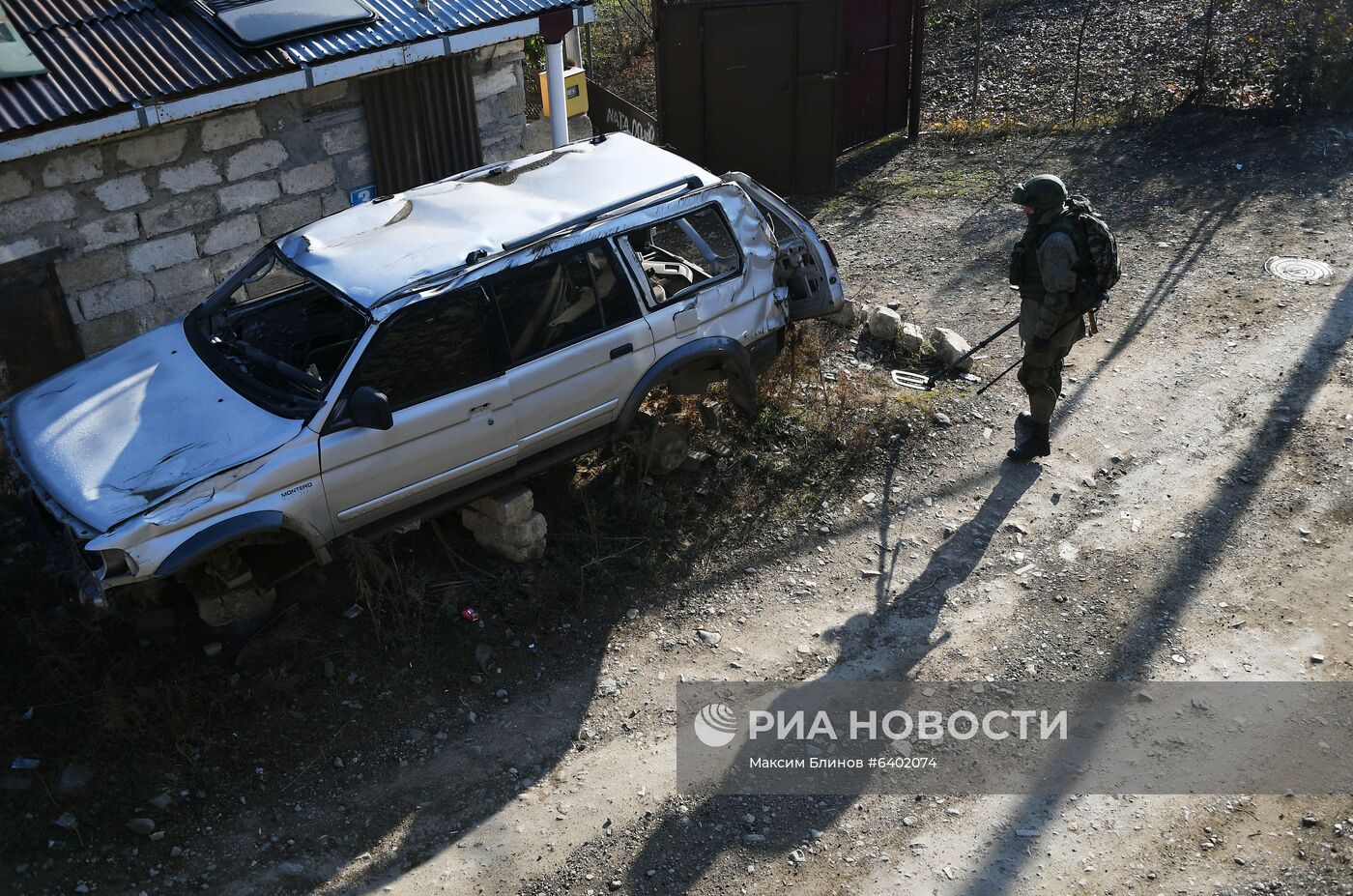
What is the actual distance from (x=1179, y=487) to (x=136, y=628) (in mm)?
5987

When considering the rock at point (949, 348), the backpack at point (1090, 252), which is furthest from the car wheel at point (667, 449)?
the backpack at point (1090, 252)

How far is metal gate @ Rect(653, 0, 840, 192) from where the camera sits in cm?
1099

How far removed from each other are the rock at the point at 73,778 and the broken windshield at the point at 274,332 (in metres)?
1.84

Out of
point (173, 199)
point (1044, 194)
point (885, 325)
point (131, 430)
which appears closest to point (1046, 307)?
point (1044, 194)

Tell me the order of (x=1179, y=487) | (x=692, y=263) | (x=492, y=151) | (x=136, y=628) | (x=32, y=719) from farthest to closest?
1. (x=492, y=151)
2. (x=692, y=263)
3. (x=1179, y=487)
4. (x=136, y=628)
5. (x=32, y=719)

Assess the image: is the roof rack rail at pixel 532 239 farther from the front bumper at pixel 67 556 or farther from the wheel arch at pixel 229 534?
the front bumper at pixel 67 556

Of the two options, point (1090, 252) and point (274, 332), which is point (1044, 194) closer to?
point (1090, 252)

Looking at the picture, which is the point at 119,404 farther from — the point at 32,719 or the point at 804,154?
the point at 804,154

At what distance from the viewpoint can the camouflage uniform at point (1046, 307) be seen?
680 centimetres

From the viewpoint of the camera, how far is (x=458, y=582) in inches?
242

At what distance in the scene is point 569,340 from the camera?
240 inches

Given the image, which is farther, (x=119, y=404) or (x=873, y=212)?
(x=873, y=212)

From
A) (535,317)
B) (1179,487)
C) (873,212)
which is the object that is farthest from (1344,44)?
(535,317)

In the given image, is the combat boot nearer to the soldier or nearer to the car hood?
the soldier
